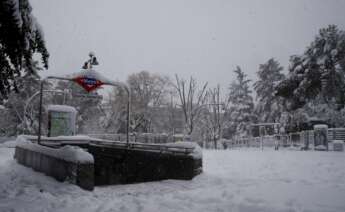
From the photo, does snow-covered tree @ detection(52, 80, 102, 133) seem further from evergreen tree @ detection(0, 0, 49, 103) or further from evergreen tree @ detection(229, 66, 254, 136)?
evergreen tree @ detection(0, 0, 49, 103)

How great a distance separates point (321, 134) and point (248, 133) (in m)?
23.9

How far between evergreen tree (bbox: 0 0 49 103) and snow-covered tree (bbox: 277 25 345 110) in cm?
2567

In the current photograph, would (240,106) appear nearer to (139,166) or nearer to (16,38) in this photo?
(139,166)

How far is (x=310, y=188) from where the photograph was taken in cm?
800

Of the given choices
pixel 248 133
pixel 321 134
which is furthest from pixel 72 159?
pixel 248 133

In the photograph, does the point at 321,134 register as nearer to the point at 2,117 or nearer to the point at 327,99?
the point at 327,99

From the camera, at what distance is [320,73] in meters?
26.7

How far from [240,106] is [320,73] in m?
20.4

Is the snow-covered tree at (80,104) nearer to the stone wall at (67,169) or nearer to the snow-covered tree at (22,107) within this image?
the snow-covered tree at (22,107)

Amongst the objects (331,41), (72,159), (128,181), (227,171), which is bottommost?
(128,181)

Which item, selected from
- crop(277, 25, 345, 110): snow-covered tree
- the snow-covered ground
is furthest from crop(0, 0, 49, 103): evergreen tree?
crop(277, 25, 345, 110): snow-covered tree

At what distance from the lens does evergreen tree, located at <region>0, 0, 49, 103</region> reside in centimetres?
568

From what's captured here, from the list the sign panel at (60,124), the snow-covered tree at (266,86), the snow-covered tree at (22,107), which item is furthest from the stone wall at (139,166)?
the snow-covered tree at (266,86)

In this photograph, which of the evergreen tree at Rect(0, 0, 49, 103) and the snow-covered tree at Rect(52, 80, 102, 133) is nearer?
the evergreen tree at Rect(0, 0, 49, 103)
